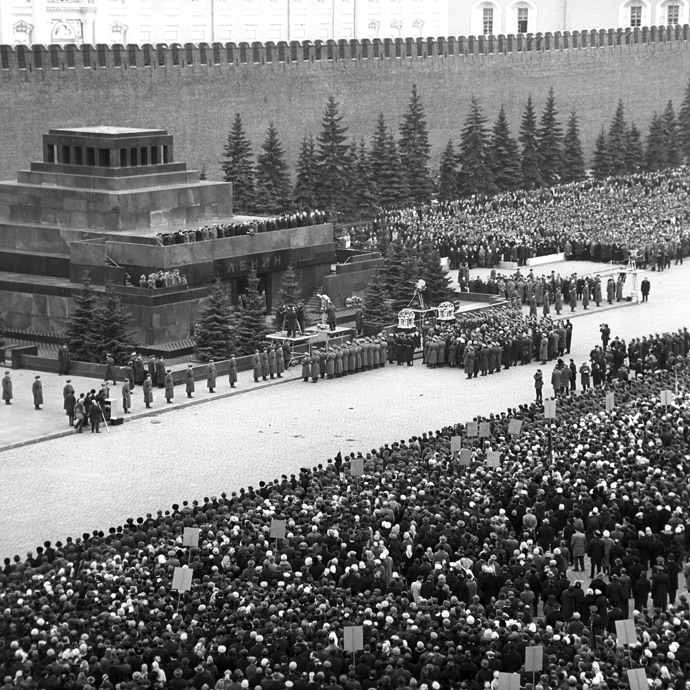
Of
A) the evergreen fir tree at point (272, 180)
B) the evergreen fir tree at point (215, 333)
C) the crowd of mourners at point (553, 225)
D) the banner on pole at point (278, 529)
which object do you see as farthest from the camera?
the evergreen fir tree at point (272, 180)

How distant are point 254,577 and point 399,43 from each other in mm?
39973

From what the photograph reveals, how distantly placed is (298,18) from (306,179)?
15.7 meters

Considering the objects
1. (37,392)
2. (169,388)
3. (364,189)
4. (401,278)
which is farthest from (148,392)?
(364,189)

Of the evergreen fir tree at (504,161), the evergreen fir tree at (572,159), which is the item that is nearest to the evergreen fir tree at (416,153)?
the evergreen fir tree at (504,161)

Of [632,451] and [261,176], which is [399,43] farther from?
[632,451]

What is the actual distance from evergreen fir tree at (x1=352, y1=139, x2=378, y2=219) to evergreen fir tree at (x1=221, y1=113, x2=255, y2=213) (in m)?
2.89

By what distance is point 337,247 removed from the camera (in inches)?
1544

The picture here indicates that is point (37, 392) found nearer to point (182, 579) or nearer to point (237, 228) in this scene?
point (237, 228)

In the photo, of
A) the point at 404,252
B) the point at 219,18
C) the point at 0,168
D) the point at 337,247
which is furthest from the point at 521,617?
the point at 219,18

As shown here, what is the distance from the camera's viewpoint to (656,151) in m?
57.5

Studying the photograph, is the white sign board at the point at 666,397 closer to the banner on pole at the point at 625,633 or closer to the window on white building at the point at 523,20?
the banner on pole at the point at 625,633

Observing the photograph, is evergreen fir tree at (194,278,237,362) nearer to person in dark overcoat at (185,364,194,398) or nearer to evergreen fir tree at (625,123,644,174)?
person in dark overcoat at (185,364,194,398)

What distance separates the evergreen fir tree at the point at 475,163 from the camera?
5128 cm

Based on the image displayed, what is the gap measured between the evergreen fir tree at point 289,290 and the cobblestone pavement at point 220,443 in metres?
3.62
